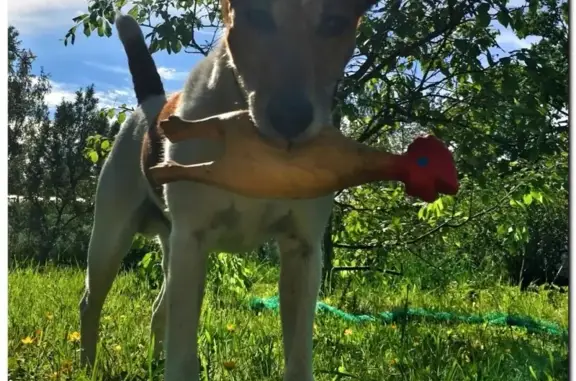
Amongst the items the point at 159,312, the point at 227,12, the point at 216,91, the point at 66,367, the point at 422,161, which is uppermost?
the point at 227,12

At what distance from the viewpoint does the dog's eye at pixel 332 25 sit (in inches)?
50.4

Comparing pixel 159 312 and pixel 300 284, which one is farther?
pixel 159 312

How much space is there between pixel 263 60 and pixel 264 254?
1088 mm

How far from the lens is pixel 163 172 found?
4.32ft

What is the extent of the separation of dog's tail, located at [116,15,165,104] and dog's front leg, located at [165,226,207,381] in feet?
2.09

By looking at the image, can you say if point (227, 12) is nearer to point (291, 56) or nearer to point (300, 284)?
point (291, 56)

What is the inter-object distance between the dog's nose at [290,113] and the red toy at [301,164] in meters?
0.03

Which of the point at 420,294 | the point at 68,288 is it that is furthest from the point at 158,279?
the point at 420,294

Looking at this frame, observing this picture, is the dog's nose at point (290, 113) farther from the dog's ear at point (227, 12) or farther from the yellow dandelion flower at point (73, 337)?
the yellow dandelion flower at point (73, 337)

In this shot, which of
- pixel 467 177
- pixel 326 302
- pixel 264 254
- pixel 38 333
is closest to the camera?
pixel 38 333

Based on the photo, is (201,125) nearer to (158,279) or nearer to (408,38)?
(408,38)

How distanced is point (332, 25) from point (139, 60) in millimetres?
815

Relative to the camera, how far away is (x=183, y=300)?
4.70 feet
